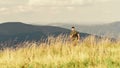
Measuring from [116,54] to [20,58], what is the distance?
9.97 ft

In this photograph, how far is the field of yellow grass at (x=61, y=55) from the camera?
10375 millimetres

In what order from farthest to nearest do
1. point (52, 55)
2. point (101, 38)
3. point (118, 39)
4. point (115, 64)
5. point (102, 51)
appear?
point (118, 39)
point (101, 38)
point (52, 55)
point (102, 51)
point (115, 64)

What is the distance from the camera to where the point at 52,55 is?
1189cm

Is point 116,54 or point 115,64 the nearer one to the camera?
point 115,64

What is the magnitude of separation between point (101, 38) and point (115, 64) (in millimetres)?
3771

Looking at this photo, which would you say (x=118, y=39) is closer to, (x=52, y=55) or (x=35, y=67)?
(x=52, y=55)

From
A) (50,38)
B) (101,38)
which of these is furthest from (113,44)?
(50,38)

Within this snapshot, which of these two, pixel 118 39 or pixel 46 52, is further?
pixel 118 39

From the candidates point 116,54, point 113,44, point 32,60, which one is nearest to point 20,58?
point 32,60

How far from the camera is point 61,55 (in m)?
11.8

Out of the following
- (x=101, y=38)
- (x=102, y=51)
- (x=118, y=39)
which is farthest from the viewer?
(x=118, y=39)

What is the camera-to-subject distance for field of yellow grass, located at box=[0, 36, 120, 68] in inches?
408

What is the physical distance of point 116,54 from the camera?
1112cm

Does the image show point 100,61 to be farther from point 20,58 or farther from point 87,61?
point 20,58
